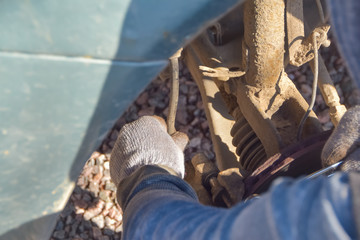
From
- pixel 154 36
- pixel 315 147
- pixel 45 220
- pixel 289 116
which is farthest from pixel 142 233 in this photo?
pixel 289 116

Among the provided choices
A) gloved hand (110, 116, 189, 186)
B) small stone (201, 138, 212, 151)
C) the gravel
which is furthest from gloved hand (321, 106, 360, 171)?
small stone (201, 138, 212, 151)

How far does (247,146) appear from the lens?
124 centimetres

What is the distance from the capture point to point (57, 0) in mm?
521

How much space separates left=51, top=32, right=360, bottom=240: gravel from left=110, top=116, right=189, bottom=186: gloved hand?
0.65m

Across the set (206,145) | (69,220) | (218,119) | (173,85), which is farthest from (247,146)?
(69,220)

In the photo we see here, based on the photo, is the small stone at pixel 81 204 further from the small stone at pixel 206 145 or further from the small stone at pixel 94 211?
the small stone at pixel 206 145

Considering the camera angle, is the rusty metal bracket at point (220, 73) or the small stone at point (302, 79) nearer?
the rusty metal bracket at point (220, 73)

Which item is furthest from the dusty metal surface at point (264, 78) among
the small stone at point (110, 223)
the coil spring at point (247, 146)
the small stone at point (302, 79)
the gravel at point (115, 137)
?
the small stone at point (302, 79)

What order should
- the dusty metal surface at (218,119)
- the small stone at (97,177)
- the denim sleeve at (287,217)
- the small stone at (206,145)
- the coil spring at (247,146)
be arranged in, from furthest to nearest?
the small stone at (206,145) < the small stone at (97,177) < the dusty metal surface at (218,119) < the coil spring at (247,146) < the denim sleeve at (287,217)

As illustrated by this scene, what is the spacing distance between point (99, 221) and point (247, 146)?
28.6 inches

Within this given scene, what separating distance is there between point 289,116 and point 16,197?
31.6 inches

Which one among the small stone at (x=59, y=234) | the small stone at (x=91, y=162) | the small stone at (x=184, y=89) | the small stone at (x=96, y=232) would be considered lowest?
the small stone at (x=59, y=234)

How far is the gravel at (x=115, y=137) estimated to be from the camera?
163cm

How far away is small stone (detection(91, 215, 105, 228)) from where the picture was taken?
5.37 feet
